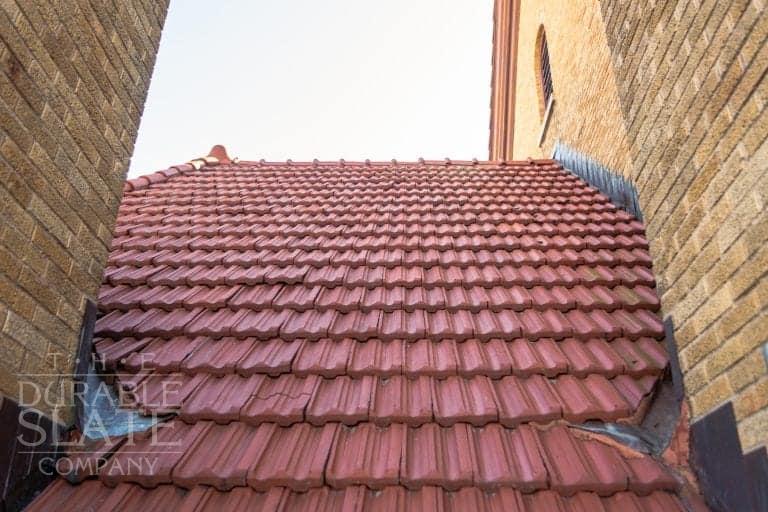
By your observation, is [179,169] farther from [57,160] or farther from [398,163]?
[57,160]

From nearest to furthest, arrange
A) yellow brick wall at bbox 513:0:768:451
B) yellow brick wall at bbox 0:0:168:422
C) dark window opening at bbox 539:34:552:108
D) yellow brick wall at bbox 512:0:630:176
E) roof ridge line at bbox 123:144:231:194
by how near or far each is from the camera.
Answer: yellow brick wall at bbox 513:0:768:451 → yellow brick wall at bbox 0:0:168:422 → yellow brick wall at bbox 512:0:630:176 → roof ridge line at bbox 123:144:231:194 → dark window opening at bbox 539:34:552:108

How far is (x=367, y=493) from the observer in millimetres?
1858

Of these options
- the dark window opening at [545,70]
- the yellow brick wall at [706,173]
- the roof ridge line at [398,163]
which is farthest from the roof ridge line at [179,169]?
the dark window opening at [545,70]

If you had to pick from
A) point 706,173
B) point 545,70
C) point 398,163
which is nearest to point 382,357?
point 706,173

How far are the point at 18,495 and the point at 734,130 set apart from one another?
3076mm

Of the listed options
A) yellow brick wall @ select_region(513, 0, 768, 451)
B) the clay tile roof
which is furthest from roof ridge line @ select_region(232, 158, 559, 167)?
yellow brick wall @ select_region(513, 0, 768, 451)

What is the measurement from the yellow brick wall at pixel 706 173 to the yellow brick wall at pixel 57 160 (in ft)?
8.64

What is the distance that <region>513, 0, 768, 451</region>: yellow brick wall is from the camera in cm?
159

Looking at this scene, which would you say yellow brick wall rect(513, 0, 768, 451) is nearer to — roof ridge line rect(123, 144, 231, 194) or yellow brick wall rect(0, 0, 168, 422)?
yellow brick wall rect(0, 0, 168, 422)

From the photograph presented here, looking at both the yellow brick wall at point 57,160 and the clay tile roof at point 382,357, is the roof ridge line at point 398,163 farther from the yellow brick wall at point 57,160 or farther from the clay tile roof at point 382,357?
the yellow brick wall at point 57,160

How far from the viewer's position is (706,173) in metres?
1.85

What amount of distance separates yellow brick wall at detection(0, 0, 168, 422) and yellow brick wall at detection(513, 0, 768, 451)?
2.63 meters

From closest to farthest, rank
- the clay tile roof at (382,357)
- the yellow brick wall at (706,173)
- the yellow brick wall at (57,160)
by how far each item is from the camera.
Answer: the yellow brick wall at (706,173) < the yellow brick wall at (57,160) < the clay tile roof at (382,357)

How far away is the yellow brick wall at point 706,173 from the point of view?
1.59 m
